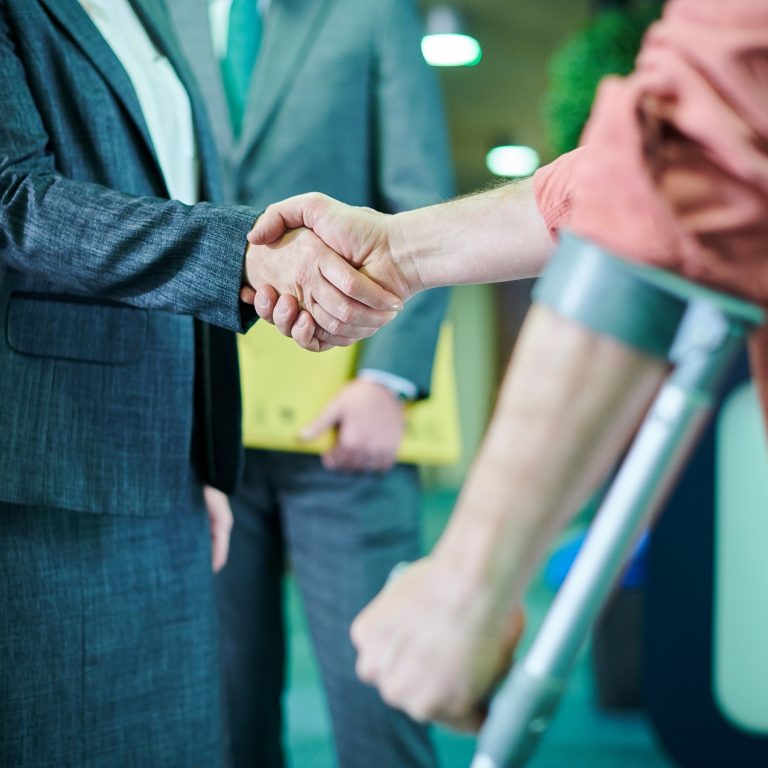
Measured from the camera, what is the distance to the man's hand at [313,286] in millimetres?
797

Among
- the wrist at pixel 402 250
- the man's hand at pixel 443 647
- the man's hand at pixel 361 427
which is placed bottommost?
the man's hand at pixel 361 427

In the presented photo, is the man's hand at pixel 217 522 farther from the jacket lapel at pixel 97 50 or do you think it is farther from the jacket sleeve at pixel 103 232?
the jacket lapel at pixel 97 50

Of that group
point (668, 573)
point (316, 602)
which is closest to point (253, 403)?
point (316, 602)

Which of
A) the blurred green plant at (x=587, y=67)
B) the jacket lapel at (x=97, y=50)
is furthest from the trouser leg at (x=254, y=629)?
the blurred green plant at (x=587, y=67)

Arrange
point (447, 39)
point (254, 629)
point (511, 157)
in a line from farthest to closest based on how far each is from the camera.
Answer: point (511, 157) → point (447, 39) → point (254, 629)

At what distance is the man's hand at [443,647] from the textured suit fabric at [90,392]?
1.30 ft

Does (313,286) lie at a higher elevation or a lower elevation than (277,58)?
lower

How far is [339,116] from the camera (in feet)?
3.88

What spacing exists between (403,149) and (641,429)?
2.75ft

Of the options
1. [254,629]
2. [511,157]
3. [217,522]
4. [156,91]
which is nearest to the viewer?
[156,91]

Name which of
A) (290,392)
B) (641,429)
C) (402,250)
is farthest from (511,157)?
(641,429)

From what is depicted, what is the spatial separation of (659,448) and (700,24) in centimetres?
21

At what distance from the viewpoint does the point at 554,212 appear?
717 mm

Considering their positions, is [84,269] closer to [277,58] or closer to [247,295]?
[247,295]
